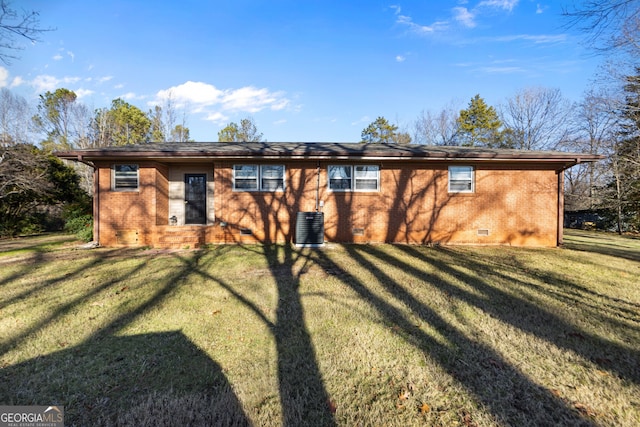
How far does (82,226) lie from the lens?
9938mm

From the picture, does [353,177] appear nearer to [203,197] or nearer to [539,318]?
[203,197]

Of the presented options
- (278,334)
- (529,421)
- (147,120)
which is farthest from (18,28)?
(147,120)

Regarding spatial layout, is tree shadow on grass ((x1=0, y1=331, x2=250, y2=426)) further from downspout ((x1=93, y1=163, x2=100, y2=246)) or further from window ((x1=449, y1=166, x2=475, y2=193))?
window ((x1=449, y1=166, x2=475, y2=193))

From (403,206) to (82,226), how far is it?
38.6 ft

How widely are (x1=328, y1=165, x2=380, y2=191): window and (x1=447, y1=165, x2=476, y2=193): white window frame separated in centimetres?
268

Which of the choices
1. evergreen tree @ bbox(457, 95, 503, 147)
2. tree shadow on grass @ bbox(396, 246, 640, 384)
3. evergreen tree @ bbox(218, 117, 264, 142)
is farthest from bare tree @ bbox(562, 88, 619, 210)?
evergreen tree @ bbox(218, 117, 264, 142)

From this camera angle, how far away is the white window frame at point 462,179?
32.2 ft

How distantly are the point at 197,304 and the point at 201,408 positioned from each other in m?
2.26

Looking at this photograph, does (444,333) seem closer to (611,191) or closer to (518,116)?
(611,191)

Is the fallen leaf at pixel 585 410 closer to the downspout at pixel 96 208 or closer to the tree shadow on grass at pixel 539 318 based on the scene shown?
the tree shadow on grass at pixel 539 318

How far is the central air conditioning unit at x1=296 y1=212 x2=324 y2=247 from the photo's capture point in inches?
340

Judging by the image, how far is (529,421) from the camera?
1979 mm

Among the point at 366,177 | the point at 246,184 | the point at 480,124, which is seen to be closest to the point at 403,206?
the point at 366,177

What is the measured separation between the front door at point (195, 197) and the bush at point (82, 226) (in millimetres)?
3108
